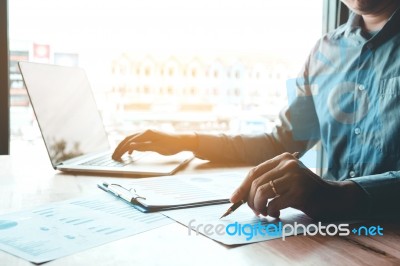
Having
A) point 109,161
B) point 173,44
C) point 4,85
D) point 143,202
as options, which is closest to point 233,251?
point 143,202

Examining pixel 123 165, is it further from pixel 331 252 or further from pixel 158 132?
pixel 331 252

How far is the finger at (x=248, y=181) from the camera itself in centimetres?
62

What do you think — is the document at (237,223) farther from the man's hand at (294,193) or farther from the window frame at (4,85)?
the window frame at (4,85)

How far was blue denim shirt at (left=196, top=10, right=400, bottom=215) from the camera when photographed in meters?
1.01

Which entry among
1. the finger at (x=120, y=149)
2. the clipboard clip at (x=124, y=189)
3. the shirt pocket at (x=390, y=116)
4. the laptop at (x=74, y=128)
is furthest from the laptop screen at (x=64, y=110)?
the shirt pocket at (x=390, y=116)

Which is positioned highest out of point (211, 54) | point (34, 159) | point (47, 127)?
point (211, 54)

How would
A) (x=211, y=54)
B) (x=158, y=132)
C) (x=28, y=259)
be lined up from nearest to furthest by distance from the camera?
(x=28, y=259), (x=158, y=132), (x=211, y=54)

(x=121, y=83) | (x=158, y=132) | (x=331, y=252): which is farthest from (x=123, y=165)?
(x=121, y=83)

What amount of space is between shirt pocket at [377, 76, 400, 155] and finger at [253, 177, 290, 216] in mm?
529

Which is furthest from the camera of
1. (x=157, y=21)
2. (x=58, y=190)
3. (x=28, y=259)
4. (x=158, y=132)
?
(x=157, y=21)

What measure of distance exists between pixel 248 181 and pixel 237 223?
76 mm

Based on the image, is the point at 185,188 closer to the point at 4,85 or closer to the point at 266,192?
the point at 266,192

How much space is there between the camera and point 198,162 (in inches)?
45.8

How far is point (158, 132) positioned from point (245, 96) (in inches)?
59.7
